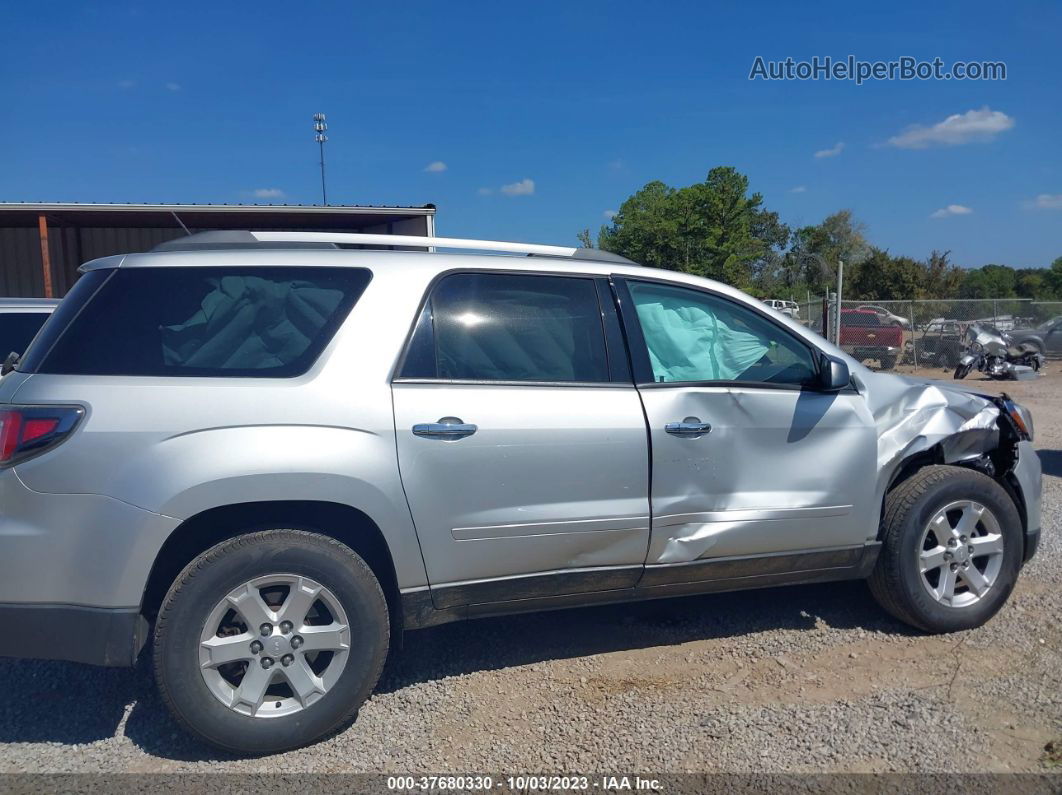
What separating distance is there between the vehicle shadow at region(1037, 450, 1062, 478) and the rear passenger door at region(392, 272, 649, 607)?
587cm

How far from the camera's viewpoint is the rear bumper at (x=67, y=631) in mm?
2982

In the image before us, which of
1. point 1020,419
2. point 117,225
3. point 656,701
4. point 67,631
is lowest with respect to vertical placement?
point 656,701

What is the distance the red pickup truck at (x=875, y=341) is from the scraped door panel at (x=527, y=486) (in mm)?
17634

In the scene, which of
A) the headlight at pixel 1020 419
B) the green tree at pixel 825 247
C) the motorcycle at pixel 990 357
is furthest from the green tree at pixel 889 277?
the headlight at pixel 1020 419

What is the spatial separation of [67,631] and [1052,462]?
8619 mm

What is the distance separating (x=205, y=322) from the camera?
10.9 ft

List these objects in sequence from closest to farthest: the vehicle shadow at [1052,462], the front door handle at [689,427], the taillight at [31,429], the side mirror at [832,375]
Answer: the taillight at [31,429] < the front door handle at [689,427] < the side mirror at [832,375] < the vehicle shadow at [1052,462]

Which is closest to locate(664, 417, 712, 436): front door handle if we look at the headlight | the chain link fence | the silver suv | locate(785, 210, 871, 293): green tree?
the silver suv

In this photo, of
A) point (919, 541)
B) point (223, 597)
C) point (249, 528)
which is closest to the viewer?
point (223, 597)

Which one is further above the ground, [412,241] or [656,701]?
[412,241]

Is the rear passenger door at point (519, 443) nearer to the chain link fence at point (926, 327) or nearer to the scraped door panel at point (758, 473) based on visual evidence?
the scraped door panel at point (758, 473)

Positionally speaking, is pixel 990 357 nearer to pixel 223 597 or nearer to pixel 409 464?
pixel 409 464

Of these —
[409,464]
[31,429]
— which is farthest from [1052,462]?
[31,429]

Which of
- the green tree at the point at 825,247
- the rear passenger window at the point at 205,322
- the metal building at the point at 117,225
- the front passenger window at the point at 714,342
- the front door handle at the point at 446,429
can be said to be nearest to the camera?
the rear passenger window at the point at 205,322
